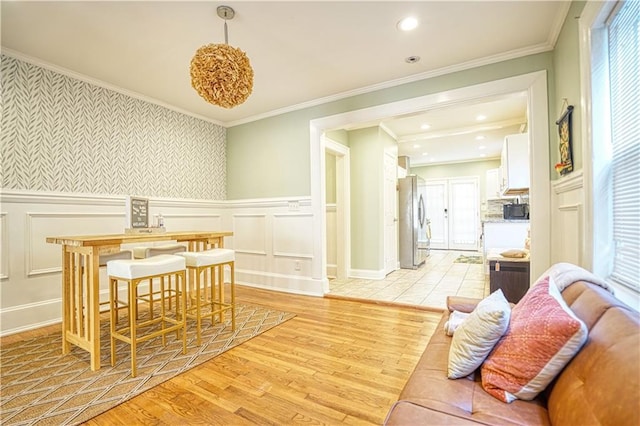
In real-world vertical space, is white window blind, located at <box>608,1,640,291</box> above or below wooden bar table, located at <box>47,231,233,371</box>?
above

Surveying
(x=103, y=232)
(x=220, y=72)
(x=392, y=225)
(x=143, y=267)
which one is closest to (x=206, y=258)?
(x=143, y=267)

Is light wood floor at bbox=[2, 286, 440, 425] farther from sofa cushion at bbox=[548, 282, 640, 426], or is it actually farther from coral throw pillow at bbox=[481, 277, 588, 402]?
sofa cushion at bbox=[548, 282, 640, 426]

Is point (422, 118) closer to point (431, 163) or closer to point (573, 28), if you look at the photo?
point (573, 28)

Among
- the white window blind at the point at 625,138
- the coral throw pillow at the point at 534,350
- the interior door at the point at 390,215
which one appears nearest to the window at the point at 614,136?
the white window blind at the point at 625,138

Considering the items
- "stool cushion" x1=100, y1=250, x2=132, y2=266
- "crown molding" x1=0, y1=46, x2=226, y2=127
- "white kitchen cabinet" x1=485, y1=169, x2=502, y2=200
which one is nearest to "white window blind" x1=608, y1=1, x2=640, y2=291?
"stool cushion" x1=100, y1=250, x2=132, y2=266

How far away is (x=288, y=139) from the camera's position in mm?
4223

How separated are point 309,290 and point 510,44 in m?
3.45

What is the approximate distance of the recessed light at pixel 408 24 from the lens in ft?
7.61

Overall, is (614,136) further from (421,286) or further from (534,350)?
(421,286)

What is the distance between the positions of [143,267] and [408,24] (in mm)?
2721

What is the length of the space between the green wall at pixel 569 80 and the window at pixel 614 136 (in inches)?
10.8

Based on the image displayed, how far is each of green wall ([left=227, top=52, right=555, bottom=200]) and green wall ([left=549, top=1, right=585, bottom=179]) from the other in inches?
16.1

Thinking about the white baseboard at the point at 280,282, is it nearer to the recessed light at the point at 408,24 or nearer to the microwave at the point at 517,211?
the recessed light at the point at 408,24

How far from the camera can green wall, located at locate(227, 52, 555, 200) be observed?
3062 millimetres
